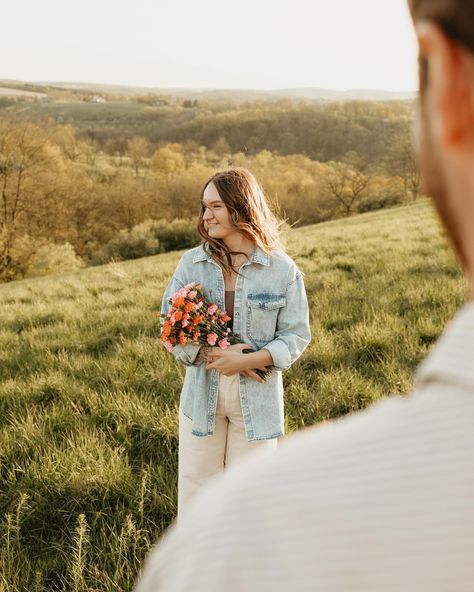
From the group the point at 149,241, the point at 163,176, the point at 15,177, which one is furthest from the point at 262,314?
the point at 163,176

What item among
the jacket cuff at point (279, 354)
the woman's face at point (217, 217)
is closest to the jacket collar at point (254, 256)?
the woman's face at point (217, 217)

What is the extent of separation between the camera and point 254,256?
3.08m

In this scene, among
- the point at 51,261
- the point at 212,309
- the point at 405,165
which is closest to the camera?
the point at 212,309

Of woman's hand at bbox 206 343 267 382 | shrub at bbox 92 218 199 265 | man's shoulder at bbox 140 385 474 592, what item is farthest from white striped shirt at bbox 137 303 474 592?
shrub at bbox 92 218 199 265

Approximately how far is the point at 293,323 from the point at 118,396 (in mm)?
2016

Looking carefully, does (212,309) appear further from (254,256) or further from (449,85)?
(449,85)

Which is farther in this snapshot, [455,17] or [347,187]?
[347,187]

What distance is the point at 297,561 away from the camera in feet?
1.82

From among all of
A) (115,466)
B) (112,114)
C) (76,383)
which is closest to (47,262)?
(76,383)

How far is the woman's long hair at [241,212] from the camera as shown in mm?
3064

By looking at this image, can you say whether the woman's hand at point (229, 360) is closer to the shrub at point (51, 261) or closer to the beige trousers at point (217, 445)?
the beige trousers at point (217, 445)

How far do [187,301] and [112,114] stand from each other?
4570 inches

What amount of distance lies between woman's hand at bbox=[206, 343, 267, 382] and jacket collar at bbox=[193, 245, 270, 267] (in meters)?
0.49

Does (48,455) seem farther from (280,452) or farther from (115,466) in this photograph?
(280,452)
